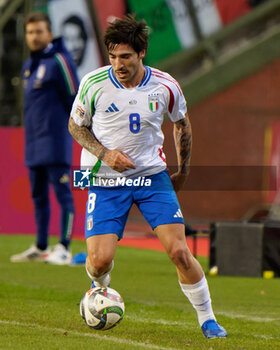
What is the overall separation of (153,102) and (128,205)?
741 millimetres

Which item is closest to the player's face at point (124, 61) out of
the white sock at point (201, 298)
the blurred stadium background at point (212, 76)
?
the white sock at point (201, 298)

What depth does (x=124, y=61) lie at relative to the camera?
5.55 metres

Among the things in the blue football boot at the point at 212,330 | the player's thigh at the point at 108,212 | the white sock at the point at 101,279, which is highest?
the player's thigh at the point at 108,212

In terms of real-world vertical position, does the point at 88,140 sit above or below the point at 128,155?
above

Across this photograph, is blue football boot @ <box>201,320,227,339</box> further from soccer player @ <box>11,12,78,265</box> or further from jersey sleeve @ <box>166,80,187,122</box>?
soccer player @ <box>11,12,78,265</box>

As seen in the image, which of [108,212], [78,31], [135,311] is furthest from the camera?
[78,31]

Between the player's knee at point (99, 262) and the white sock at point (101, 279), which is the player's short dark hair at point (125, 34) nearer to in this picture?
the player's knee at point (99, 262)

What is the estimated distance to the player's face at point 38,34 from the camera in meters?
9.94

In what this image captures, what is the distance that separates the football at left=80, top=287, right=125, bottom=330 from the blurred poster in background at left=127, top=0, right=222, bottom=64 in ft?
50.6

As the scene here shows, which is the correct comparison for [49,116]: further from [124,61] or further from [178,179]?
[124,61]

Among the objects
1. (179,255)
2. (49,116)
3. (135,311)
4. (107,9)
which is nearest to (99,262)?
(179,255)

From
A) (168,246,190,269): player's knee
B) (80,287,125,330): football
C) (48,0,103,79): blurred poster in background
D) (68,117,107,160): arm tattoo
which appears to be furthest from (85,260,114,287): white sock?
(48,0,103,79): blurred poster in background

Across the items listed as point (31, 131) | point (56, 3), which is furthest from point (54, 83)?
point (56, 3)

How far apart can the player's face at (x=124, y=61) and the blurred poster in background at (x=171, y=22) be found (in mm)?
15010
